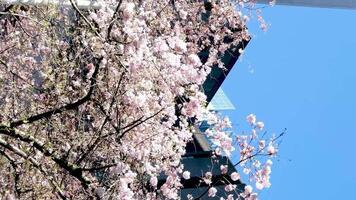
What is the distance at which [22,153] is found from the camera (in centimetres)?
769

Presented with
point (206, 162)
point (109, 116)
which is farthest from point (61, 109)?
point (206, 162)

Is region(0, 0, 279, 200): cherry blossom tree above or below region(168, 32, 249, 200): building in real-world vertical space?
below

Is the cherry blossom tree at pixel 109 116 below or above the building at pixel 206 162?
below

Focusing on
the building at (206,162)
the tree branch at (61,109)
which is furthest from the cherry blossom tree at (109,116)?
the building at (206,162)

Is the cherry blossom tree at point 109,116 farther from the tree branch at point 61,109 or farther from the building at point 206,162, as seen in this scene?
the building at point 206,162

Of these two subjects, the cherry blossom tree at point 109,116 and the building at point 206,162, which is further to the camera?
the building at point 206,162

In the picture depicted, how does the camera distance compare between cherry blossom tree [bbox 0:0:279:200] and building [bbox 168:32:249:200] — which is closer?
cherry blossom tree [bbox 0:0:279:200]

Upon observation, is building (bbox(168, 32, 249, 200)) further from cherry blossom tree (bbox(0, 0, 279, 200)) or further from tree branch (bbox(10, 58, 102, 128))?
tree branch (bbox(10, 58, 102, 128))

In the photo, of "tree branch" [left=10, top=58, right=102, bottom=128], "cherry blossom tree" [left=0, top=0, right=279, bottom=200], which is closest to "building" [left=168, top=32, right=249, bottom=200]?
"cherry blossom tree" [left=0, top=0, right=279, bottom=200]

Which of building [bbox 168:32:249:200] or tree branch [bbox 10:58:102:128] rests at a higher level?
building [bbox 168:32:249:200]

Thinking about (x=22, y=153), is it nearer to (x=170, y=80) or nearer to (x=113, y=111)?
(x=113, y=111)

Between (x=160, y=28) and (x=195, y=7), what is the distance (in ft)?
19.4

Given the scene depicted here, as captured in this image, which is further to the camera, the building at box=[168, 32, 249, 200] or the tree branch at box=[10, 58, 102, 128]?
the building at box=[168, 32, 249, 200]

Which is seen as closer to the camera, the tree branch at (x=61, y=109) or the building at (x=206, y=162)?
the tree branch at (x=61, y=109)
